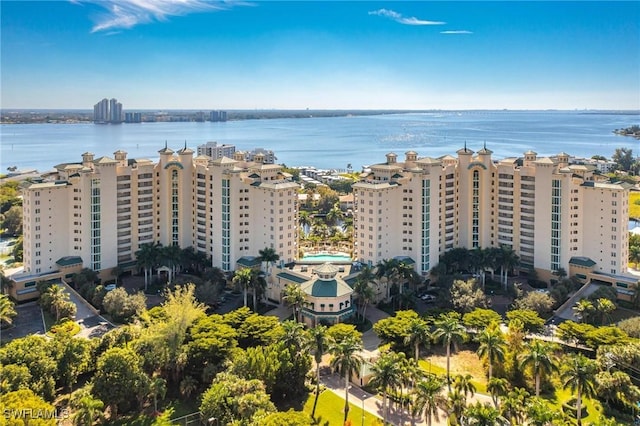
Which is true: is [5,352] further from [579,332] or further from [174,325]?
[579,332]

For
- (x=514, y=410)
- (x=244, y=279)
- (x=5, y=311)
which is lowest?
(x=514, y=410)

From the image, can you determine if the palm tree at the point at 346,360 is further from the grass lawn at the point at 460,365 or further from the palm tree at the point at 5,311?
the palm tree at the point at 5,311

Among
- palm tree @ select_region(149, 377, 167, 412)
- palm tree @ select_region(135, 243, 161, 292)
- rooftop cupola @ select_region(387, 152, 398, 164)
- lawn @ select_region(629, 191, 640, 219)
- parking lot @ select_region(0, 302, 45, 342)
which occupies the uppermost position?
rooftop cupola @ select_region(387, 152, 398, 164)

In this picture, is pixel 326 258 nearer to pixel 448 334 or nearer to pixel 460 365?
pixel 460 365

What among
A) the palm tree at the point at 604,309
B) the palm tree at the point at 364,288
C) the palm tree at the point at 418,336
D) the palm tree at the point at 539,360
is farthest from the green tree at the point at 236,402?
the palm tree at the point at 604,309

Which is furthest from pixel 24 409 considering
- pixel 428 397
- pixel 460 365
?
pixel 460 365

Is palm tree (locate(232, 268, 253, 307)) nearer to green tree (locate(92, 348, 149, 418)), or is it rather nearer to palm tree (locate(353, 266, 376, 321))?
palm tree (locate(353, 266, 376, 321))

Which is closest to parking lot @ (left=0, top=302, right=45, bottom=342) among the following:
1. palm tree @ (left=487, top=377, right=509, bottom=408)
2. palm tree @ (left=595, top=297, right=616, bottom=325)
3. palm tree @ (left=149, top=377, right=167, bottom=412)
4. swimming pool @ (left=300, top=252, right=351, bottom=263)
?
palm tree @ (left=149, top=377, right=167, bottom=412)
